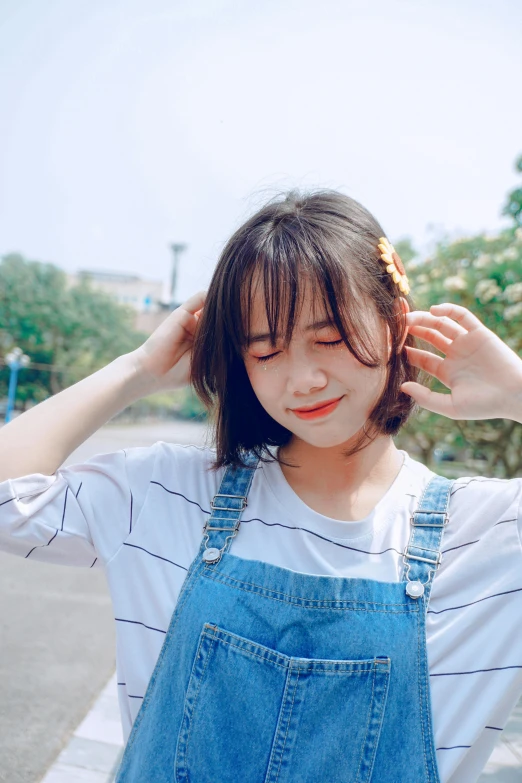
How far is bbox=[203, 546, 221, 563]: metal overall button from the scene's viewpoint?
2.60 feet

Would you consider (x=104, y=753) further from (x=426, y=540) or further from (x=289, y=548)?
(x=426, y=540)

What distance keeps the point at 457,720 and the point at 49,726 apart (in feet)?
5.32

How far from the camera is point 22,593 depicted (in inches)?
115

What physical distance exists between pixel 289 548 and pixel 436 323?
15.9 inches

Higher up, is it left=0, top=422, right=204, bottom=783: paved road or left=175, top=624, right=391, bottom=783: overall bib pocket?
left=175, top=624, right=391, bottom=783: overall bib pocket

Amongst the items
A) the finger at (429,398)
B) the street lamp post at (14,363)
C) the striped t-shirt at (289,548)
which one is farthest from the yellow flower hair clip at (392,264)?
the street lamp post at (14,363)

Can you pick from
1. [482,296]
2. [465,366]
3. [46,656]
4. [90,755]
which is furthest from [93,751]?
[482,296]

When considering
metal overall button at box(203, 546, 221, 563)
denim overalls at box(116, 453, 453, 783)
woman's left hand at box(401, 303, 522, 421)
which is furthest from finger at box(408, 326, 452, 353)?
metal overall button at box(203, 546, 221, 563)

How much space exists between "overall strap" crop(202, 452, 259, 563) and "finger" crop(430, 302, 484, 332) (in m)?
0.38

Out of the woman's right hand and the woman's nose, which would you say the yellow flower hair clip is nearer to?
the woman's nose

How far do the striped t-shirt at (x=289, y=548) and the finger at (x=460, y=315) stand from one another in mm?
236

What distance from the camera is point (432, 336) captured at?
0.91 m

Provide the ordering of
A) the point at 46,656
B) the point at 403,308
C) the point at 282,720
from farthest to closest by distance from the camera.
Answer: the point at 46,656 < the point at 403,308 < the point at 282,720

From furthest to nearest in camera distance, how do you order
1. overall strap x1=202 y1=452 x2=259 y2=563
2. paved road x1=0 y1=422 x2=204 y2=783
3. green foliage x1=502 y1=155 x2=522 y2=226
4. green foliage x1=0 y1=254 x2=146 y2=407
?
green foliage x1=0 y1=254 x2=146 y2=407 → green foliage x1=502 y1=155 x2=522 y2=226 → paved road x1=0 y1=422 x2=204 y2=783 → overall strap x1=202 y1=452 x2=259 y2=563
